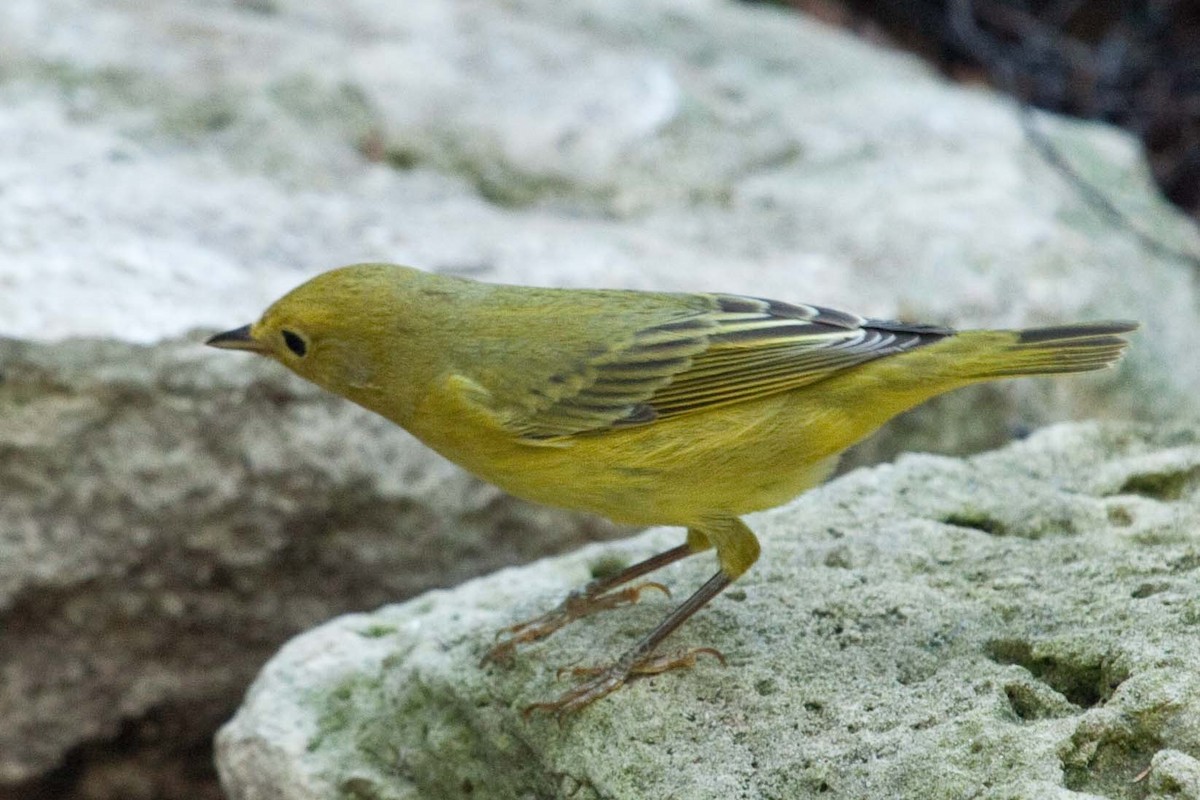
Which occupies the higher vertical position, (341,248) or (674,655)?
(341,248)

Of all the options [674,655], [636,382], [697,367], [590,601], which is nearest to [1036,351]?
[697,367]

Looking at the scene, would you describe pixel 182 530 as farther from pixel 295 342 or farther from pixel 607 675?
pixel 607 675

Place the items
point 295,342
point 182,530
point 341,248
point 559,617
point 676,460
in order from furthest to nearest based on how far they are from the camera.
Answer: point 341,248 < point 182,530 < point 295,342 < point 559,617 < point 676,460

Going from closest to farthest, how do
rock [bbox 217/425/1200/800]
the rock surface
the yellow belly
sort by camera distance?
rock [bbox 217/425/1200/800] < the yellow belly < the rock surface

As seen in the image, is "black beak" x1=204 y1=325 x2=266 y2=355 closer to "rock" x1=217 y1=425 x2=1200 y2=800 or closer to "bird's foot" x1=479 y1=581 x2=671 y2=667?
"rock" x1=217 y1=425 x2=1200 y2=800

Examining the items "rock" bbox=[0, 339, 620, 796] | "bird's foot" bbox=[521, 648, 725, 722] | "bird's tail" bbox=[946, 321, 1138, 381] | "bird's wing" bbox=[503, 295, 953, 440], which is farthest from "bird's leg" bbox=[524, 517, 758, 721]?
"rock" bbox=[0, 339, 620, 796]

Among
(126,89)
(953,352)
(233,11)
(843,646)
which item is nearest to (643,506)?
(843,646)

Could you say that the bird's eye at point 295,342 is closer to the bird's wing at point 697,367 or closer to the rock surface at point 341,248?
the bird's wing at point 697,367

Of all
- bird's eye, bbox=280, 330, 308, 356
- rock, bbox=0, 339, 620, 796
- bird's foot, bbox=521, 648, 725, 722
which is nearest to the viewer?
bird's foot, bbox=521, 648, 725, 722
